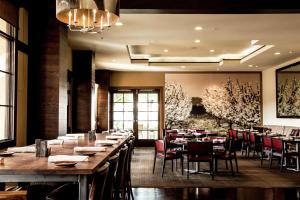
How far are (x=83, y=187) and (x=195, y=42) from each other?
7952 mm

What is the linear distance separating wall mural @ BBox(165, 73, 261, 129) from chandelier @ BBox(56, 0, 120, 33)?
10.5 meters

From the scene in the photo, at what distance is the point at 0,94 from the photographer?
17.3ft

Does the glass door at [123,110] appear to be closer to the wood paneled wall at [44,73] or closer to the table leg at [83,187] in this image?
the wood paneled wall at [44,73]

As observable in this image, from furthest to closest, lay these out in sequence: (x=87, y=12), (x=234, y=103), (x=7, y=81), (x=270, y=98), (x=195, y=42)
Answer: (x=234, y=103) < (x=270, y=98) < (x=195, y=42) < (x=7, y=81) < (x=87, y=12)

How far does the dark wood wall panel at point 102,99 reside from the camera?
1405 cm

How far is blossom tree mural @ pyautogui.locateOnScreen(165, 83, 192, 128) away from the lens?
14594mm

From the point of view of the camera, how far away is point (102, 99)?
1416 cm

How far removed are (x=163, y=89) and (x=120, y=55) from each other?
4.24 m

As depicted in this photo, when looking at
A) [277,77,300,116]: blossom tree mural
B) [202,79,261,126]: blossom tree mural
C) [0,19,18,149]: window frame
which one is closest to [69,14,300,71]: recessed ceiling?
[277,77,300,116]: blossom tree mural

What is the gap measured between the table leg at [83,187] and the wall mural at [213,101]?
485 inches

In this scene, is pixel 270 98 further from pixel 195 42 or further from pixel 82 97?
pixel 82 97

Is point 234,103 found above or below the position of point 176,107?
above

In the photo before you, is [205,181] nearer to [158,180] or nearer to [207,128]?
[158,180]

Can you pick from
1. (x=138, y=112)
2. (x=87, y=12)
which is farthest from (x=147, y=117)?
(x=87, y=12)
